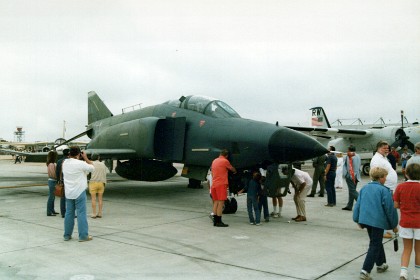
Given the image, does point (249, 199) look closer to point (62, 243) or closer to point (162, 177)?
point (62, 243)

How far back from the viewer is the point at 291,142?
308 inches

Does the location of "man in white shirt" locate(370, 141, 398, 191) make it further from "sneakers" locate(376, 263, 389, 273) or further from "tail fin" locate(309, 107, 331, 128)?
"tail fin" locate(309, 107, 331, 128)

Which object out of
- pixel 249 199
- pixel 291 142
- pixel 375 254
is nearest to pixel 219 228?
pixel 249 199

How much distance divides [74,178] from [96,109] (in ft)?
41.7

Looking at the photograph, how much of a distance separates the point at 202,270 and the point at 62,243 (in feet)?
9.05

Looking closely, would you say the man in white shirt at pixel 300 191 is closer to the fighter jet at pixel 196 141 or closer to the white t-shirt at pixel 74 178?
the fighter jet at pixel 196 141

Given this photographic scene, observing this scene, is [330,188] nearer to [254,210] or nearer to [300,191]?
Answer: [300,191]

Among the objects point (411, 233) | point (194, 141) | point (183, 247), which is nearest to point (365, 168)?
point (194, 141)

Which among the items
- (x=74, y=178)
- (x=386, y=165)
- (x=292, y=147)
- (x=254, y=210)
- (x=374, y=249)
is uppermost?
(x=292, y=147)

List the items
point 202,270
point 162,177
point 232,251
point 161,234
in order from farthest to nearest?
1. point 162,177
2. point 161,234
3. point 232,251
4. point 202,270

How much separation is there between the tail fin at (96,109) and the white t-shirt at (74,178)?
38.3ft

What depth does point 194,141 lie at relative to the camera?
1014 cm

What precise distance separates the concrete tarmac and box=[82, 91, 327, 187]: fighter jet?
150 centimetres

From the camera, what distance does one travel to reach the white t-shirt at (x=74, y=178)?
6.36 meters
